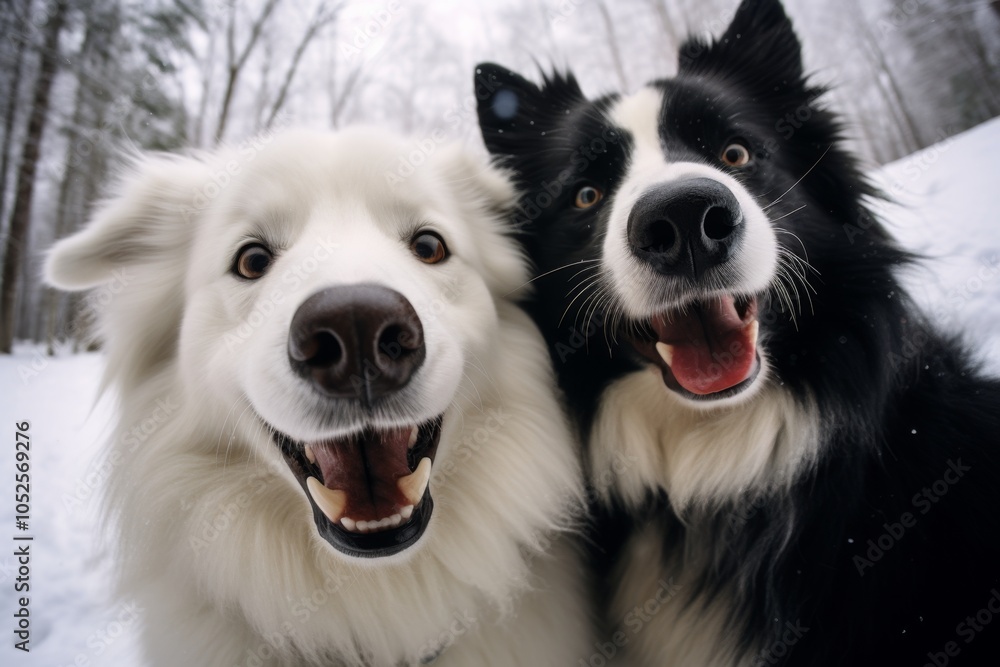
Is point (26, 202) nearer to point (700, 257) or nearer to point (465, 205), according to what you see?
point (465, 205)

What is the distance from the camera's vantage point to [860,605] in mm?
1737

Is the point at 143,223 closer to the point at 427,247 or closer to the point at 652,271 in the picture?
the point at 427,247

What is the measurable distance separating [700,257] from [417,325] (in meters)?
0.90

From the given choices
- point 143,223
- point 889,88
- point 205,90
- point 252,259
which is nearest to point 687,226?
point 252,259

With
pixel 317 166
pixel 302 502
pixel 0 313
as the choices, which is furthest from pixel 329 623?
pixel 0 313

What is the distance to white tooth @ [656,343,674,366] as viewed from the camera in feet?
6.47

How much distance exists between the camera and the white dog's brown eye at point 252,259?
1954 mm

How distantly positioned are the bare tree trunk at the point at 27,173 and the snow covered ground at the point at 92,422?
3.70 meters

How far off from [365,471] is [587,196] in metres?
1.43

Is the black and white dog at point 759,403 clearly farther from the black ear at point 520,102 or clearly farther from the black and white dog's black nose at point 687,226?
the black ear at point 520,102

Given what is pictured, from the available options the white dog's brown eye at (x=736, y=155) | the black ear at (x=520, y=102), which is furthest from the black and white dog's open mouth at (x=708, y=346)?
the black ear at (x=520, y=102)

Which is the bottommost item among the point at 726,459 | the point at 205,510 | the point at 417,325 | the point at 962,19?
the point at 205,510

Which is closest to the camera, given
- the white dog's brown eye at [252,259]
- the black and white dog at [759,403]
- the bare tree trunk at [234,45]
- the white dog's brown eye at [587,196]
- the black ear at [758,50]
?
the black and white dog at [759,403]

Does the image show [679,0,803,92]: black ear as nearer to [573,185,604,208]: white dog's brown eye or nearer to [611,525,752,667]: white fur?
[573,185,604,208]: white dog's brown eye
